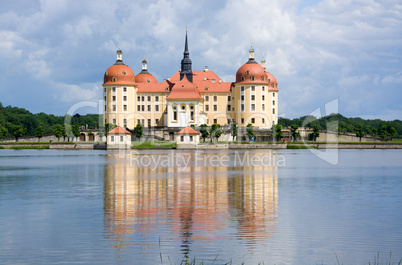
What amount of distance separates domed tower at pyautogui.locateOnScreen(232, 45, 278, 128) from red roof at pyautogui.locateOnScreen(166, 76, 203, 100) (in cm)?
755

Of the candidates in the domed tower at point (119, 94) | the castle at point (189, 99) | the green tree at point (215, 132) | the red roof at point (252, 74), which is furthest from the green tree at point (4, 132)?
the red roof at point (252, 74)

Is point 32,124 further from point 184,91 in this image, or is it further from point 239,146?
point 239,146

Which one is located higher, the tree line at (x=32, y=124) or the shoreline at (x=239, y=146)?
the tree line at (x=32, y=124)

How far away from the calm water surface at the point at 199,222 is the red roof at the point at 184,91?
62.0m

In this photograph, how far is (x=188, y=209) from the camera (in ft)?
64.0

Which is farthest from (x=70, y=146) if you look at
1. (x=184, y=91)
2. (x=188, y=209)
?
(x=188, y=209)

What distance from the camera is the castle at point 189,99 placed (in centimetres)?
9256

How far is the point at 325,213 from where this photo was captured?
19359 millimetres

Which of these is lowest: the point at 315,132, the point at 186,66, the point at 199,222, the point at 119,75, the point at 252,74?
the point at 199,222

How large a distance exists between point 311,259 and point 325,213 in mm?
6896

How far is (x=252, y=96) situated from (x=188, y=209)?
7680 centimetres

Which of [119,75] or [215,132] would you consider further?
[119,75]

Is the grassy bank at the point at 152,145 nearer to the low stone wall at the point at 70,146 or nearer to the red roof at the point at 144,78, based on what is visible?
the low stone wall at the point at 70,146

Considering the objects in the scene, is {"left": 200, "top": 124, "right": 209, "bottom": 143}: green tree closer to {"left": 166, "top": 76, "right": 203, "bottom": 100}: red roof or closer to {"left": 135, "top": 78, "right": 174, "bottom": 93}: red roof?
{"left": 166, "top": 76, "right": 203, "bottom": 100}: red roof
